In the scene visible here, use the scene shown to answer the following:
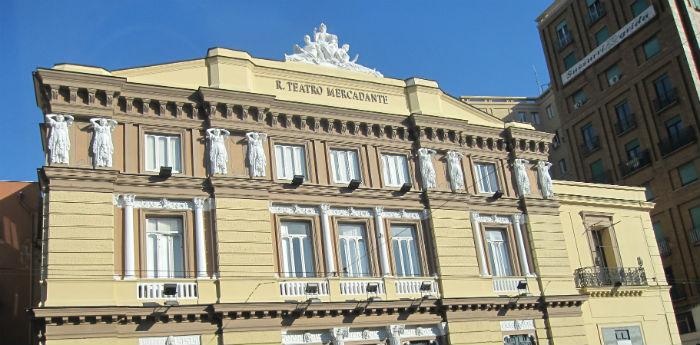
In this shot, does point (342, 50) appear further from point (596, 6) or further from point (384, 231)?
point (596, 6)

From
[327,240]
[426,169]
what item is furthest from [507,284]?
[327,240]

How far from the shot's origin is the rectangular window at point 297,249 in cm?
2522

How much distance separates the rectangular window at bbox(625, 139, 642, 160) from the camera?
4764 cm

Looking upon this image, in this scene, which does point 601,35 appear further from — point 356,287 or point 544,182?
point 356,287

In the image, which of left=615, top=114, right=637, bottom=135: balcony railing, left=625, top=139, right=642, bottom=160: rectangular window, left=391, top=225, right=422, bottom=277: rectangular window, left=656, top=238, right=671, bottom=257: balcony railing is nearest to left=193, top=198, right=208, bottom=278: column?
left=391, top=225, right=422, bottom=277: rectangular window

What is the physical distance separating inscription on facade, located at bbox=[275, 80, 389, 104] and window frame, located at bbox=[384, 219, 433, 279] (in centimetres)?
508

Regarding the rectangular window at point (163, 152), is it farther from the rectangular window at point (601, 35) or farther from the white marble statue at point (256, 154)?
the rectangular window at point (601, 35)

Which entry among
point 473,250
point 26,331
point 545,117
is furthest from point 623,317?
point 545,117

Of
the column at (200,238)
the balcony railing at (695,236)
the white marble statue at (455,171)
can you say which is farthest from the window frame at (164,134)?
the balcony railing at (695,236)

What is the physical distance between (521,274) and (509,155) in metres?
5.35

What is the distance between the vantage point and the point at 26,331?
29344 mm

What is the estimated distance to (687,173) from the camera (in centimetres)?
4409

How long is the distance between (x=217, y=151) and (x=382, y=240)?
688 centimetres

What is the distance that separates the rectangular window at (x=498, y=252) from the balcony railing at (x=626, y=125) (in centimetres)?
2180
